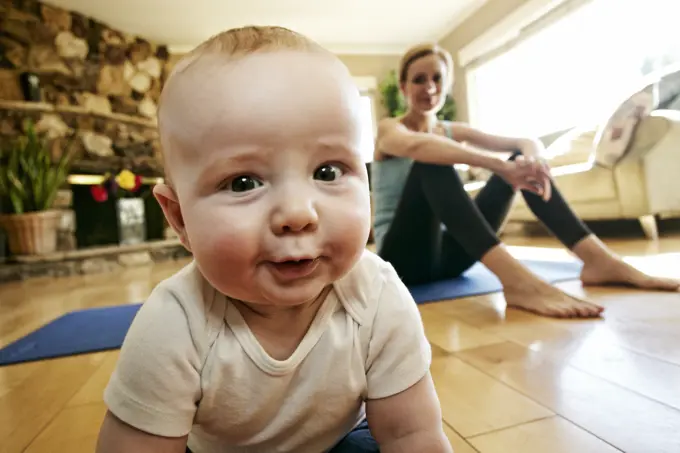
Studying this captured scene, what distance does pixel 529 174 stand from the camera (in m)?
1.32

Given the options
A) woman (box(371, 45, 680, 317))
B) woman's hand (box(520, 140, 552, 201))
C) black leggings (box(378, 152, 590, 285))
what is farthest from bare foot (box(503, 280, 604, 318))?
woman's hand (box(520, 140, 552, 201))

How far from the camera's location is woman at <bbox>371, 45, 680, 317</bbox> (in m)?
1.33

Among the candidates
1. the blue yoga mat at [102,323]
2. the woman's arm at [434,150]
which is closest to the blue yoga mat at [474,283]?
→ the blue yoga mat at [102,323]

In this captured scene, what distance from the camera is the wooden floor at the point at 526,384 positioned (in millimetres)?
618

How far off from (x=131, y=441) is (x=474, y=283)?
1.46 m

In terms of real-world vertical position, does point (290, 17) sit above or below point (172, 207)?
above

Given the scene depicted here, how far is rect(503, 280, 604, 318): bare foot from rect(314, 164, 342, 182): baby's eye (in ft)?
3.04

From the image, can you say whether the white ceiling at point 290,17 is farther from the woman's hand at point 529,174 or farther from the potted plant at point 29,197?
the woman's hand at point 529,174

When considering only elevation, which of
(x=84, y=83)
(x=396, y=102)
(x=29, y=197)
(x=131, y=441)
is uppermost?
(x=84, y=83)

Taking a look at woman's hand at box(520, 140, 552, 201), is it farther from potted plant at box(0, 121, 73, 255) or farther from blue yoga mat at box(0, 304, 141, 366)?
potted plant at box(0, 121, 73, 255)

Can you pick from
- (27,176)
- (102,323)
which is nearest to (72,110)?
(27,176)

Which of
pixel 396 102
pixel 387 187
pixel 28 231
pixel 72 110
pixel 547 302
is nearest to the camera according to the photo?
pixel 547 302

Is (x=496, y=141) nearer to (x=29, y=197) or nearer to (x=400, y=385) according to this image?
(x=400, y=385)

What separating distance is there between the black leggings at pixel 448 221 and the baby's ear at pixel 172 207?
100 cm
